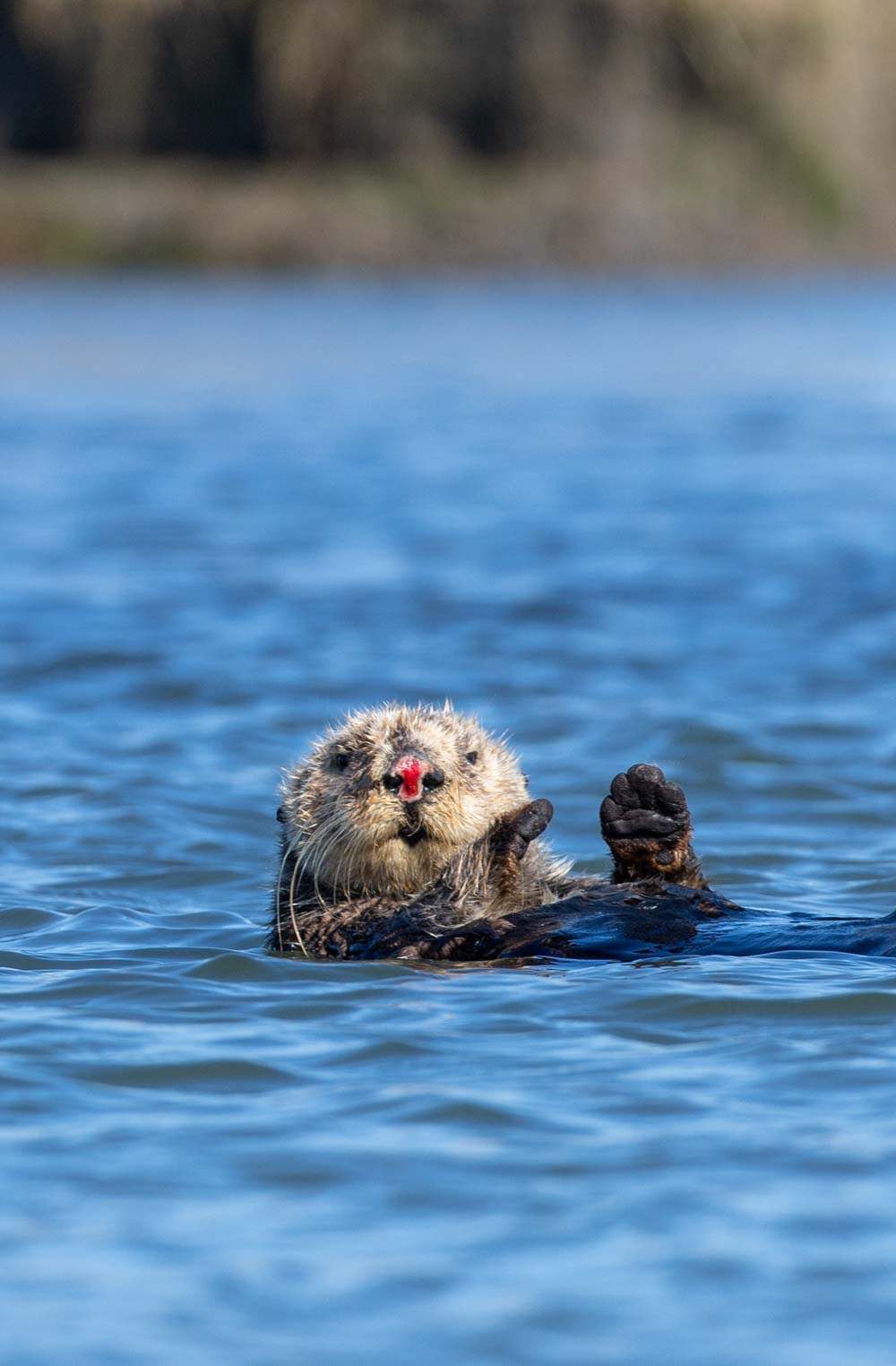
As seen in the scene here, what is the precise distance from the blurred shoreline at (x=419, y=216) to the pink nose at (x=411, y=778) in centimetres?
3102

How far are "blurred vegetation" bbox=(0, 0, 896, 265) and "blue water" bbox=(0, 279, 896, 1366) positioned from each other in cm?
1772

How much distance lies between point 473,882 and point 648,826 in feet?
1.48

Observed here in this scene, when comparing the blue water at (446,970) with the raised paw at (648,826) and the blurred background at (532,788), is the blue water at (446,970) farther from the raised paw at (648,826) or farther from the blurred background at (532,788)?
the raised paw at (648,826)

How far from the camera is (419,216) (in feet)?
117

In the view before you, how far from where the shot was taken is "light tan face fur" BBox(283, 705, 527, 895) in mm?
5094

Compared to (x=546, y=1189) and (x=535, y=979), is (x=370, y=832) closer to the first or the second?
(x=535, y=979)

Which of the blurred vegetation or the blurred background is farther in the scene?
the blurred vegetation

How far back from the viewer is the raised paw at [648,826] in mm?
5031

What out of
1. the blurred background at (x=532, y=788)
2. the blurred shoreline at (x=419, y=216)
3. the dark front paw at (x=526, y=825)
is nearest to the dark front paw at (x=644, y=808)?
the dark front paw at (x=526, y=825)

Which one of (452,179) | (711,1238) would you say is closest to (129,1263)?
(711,1238)

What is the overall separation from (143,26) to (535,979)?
121 ft

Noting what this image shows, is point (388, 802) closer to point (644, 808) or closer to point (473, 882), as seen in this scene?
point (473, 882)

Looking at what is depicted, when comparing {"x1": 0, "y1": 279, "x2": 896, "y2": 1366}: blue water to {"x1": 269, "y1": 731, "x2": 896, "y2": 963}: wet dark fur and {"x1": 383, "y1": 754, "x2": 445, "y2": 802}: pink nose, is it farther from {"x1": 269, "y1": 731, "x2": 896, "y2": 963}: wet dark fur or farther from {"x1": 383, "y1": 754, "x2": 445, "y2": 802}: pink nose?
{"x1": 383, "y1": 754, "x2": 445, "y2": 802}: pink nose

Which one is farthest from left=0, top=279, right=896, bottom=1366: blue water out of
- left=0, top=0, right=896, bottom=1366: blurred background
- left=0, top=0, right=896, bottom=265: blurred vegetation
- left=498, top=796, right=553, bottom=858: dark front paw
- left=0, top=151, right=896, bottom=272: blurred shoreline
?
left=0, top=0, right=896, bottom=265: blurred vegetation
